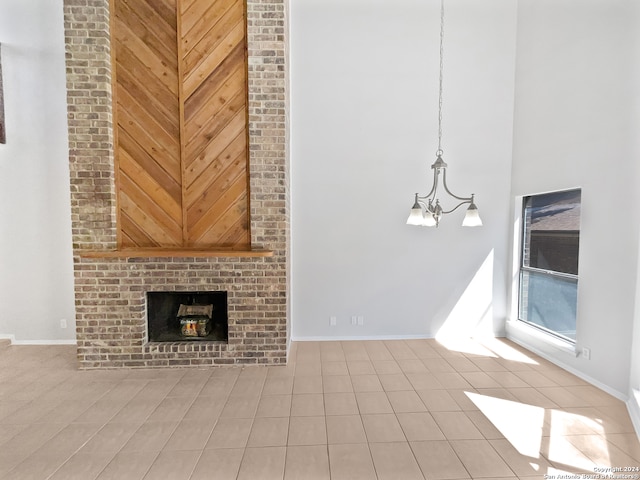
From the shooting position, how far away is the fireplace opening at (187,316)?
12.5 ft

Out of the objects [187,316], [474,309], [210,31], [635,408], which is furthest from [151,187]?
[635,408]

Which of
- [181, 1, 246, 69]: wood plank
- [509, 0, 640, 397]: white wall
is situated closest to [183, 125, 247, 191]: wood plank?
[181, 1, 246, 69]: wood plank

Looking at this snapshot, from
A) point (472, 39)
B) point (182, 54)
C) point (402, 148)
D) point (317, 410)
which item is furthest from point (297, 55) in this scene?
point (317, 410)

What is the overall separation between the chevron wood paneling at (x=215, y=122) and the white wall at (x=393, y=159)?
35.0 inches

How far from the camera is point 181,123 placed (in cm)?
375

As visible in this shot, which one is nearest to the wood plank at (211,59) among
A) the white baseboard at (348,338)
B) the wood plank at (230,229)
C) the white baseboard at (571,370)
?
the wood plank at (230,229)

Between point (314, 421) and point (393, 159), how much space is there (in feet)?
11.2

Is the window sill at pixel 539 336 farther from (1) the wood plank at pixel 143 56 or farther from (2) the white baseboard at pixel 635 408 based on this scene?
(1) the wood plank at pixel 143 56

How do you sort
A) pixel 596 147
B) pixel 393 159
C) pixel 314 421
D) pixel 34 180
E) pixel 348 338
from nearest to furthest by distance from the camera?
pixel 314 421 → pixel 596 147 → pixel 34 180 → pixel 393 159 → pixel 348 338

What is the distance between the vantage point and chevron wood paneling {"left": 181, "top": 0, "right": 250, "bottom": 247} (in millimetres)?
3686

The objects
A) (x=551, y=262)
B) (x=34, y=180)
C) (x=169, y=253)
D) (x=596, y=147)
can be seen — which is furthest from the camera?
(x=34, y=180)

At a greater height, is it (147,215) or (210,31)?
(210,31)

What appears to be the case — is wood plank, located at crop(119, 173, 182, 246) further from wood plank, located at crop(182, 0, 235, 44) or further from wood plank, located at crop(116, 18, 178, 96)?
wood plank, located at crop(182, 0, 235, 44)

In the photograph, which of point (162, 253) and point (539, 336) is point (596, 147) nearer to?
point (539, 336)
